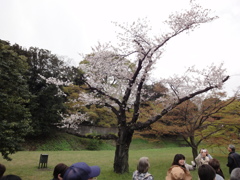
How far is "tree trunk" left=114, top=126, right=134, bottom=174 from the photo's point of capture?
27.2 feet

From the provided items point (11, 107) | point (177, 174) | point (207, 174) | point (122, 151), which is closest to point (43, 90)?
point (11, 107)

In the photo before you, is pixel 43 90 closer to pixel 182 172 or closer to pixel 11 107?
pixel 11 107

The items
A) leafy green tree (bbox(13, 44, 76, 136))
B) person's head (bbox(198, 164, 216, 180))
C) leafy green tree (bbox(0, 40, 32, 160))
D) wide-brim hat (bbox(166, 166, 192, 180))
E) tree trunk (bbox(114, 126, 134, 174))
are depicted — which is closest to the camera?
person's head (bbox(198, 164, 216, 180))

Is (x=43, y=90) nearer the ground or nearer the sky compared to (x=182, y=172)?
nearer the sky

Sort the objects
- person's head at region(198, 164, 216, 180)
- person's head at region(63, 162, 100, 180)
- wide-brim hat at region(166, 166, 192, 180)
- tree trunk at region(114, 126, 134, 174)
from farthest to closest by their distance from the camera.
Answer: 1. tree trunk at region(114, 126, 134, 174)
2. wide-brim hat at region(166, 166, 192, 180)
3. person's head at region(198, 164, 216, 180)
4. person's head at region(63, 162, 100, 180)

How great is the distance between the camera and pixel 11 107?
8.23m

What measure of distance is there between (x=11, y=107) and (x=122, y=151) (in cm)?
525

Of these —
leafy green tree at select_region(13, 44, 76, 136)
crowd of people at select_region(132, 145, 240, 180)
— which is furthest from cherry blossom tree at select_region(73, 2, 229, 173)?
leafy green tree at select_region(13, 44, 76, 136)

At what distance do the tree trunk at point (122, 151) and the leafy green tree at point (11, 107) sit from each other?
407 centimetres

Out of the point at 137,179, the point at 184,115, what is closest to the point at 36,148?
the point at 184,115

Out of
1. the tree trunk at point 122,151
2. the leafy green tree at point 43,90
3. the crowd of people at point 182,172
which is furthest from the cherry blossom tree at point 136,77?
the leafy green tree at point 43,90

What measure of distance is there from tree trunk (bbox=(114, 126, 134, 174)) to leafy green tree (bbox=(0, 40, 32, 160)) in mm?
4067

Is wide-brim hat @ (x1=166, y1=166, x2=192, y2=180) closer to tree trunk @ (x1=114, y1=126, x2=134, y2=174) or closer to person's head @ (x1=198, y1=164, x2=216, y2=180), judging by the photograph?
person's head @ (x1=198, y1=164, x2=216, y2=180)

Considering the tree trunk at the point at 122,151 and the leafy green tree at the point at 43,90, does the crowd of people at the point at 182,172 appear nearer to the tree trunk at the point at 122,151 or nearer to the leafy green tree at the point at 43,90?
the tree trunk at the point at 122,151
